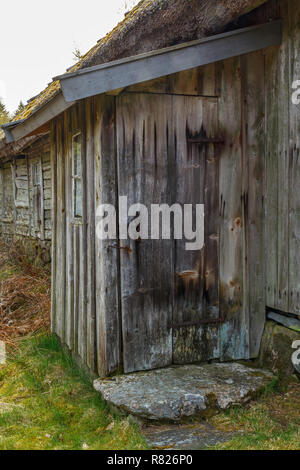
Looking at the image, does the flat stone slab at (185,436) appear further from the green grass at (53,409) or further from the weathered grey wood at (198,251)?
the weathered grey wood at (198,251)

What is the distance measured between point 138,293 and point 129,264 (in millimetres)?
253

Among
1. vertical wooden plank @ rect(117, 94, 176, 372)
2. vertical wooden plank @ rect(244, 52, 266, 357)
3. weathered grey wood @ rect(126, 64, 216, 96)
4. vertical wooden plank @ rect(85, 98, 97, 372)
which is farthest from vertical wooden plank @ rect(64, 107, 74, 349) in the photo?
vertical wooden plank @ rect(244, 52, 266, 357)

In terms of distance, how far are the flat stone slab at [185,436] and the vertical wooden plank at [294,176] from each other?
1.15 m

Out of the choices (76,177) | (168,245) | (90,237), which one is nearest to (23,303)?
(76,177)

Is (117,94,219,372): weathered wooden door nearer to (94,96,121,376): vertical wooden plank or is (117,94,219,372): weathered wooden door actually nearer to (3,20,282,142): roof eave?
(94,96,121,376): vertical wooden plank

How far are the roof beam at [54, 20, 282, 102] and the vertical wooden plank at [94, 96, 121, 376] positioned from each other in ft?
1.06

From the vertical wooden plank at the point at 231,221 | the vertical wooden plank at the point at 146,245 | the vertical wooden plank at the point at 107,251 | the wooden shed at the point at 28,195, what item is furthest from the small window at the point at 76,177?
the wooden shed at the point at 28,195

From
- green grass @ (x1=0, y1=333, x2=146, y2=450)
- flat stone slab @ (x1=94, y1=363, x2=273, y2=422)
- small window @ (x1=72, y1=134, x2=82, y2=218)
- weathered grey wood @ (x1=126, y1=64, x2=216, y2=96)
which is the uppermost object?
weathered grey wood @ (x1=126, y1=64, x2=216, y2=96)

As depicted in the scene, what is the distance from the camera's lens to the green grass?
9.44ft

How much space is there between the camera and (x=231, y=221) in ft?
12.4

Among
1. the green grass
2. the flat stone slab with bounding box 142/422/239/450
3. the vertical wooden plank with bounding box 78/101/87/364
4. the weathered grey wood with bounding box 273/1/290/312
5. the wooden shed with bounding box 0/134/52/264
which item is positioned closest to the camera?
the flat stone slab with bounding box 142/422/239/450

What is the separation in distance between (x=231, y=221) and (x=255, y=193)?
33 cm

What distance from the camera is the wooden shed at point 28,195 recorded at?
320 inches
